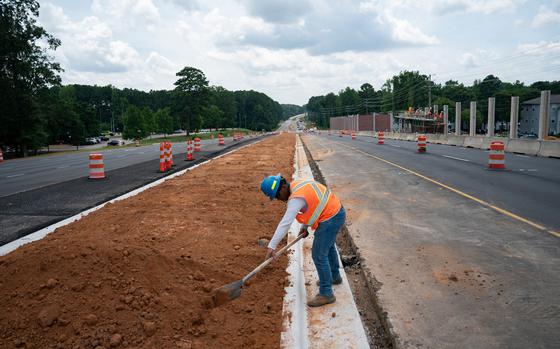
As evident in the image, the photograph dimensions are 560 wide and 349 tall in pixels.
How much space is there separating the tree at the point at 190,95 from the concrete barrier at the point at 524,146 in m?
80.3

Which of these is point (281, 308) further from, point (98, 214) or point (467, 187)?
point (467, 187)

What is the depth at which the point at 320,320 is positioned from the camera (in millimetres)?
4223

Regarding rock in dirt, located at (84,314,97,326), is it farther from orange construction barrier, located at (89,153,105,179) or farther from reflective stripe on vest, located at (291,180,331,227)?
orange construction barrier, located at (89,153,105,179)

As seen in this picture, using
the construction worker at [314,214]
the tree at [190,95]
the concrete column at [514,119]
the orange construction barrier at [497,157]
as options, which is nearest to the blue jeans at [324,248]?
the construction worker at [314,214]

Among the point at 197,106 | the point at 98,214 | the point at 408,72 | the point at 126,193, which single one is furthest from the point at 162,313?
the point at 408,72

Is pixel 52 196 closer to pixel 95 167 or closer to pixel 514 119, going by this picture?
pixel 95 167

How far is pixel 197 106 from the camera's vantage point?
317 feet

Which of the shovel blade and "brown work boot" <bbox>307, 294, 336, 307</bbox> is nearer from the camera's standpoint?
the shovel blade

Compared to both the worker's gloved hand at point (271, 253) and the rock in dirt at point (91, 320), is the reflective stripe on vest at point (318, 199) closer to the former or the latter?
the worker's gloved hand at point (271, 253)

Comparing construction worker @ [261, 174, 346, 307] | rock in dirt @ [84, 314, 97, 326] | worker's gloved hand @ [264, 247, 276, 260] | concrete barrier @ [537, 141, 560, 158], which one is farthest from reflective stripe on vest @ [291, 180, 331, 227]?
concrete barrier @ [537, 141, 560, 158]

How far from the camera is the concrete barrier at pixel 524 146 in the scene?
22.0 metres

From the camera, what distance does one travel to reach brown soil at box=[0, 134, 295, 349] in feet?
12.5

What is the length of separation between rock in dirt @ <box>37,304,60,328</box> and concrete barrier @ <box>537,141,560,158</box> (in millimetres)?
23073

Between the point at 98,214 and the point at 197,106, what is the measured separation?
91124mm
